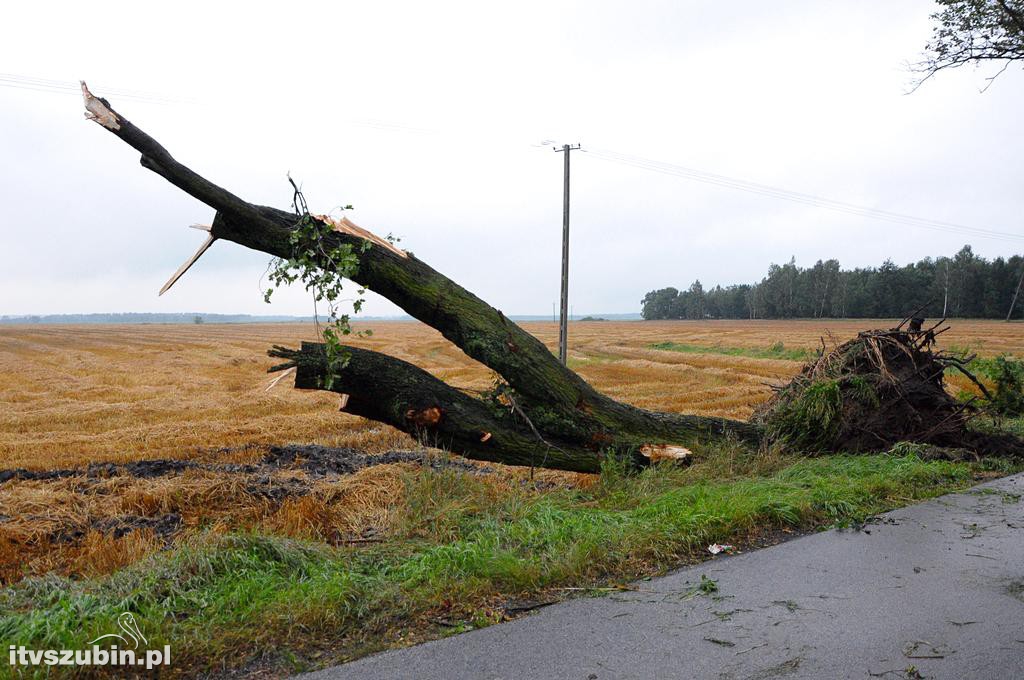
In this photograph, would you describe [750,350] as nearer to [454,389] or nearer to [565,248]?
[565,248]

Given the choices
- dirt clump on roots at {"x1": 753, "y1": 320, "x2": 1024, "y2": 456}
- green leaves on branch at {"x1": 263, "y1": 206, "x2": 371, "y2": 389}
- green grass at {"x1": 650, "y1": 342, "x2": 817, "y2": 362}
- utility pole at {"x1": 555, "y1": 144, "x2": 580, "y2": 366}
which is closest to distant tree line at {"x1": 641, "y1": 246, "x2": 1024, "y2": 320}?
green grass at {"x1": 650, "y1": 342, "x2": 817, "y2": 362}

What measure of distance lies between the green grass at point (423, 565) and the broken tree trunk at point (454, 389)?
0.43 meters

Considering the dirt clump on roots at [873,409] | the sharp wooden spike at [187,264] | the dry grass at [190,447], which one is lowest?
the dry grass at [190,447]

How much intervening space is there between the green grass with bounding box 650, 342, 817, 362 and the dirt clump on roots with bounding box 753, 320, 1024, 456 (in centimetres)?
1832

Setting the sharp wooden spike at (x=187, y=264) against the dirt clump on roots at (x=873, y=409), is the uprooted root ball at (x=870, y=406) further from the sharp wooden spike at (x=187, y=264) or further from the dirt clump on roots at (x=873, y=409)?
the sharp wooden spike at (x=187, y=264)

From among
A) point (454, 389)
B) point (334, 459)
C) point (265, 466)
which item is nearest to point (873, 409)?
point (454, 389)

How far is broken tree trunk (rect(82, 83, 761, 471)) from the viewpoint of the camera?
562cm

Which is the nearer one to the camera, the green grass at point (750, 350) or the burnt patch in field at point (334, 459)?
the burnt patch in field at point (334, 459)

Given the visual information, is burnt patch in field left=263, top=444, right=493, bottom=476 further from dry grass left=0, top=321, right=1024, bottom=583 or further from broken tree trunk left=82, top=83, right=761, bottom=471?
broken tree trunk left=82, top=83, right=761, bottom=471

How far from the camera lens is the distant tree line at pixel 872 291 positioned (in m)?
71.4

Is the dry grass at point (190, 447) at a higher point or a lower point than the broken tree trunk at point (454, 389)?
lower

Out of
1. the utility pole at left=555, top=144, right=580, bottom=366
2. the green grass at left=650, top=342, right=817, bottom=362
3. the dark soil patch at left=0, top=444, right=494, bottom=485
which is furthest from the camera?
the green grass at left=650, top=342, right=817, bottom=362

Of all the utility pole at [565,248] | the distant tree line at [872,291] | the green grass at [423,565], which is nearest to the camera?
the green grass at [423,565]

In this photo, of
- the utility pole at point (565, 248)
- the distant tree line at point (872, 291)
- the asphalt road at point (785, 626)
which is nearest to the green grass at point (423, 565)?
the asphalt road at point (785, 626)
